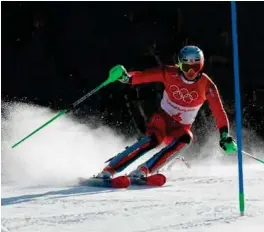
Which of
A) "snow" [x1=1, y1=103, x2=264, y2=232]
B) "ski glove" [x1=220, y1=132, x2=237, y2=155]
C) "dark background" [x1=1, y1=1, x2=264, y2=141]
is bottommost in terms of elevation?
"snow" [x1=1, y1=103, x2=264, y2=232]

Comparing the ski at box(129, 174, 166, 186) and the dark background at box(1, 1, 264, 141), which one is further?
the dark background at box(1, 1, 264, 141)

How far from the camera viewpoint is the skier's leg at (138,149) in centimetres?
396

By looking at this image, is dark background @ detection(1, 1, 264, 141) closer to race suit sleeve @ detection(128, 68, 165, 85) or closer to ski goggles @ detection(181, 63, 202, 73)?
race suit sleeve @ detection(128, 68, 165, 85)

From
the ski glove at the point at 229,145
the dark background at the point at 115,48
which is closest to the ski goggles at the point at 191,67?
the ski glove at the point at 229,145

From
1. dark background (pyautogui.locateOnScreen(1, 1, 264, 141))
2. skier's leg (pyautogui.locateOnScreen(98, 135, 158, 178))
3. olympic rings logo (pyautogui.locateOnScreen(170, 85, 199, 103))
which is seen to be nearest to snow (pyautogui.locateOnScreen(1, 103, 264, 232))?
skier's leg (pyautogui.locateOnScreen(98, 135, 158, 178))

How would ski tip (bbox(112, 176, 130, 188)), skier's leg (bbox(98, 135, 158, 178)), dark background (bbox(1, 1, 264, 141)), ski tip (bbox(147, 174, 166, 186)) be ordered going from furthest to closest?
1. dark background (bbox(1, 1, 264, 141))
2. skier's leg (bbox(98, 135, 158, 178))
3. ski tip (bbox(147, 174, 166, 186))
4. ski tip (bbox(112, 176, 130, 188))

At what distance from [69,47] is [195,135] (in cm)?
238

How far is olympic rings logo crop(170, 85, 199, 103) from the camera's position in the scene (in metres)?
4.12

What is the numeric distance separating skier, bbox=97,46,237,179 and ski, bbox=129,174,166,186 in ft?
0.19

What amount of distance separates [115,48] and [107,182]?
477cm

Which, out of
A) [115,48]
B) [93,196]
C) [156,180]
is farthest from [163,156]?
[115,48]

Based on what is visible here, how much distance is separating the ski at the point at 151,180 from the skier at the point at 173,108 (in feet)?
0.19

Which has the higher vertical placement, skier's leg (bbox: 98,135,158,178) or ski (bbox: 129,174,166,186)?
skier's leg (bbox: 98,135,158,178)

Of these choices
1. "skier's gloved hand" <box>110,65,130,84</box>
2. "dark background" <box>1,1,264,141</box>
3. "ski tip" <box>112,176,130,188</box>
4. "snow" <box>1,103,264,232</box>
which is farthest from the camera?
"dark background" <box>1,1,264,141</box>
